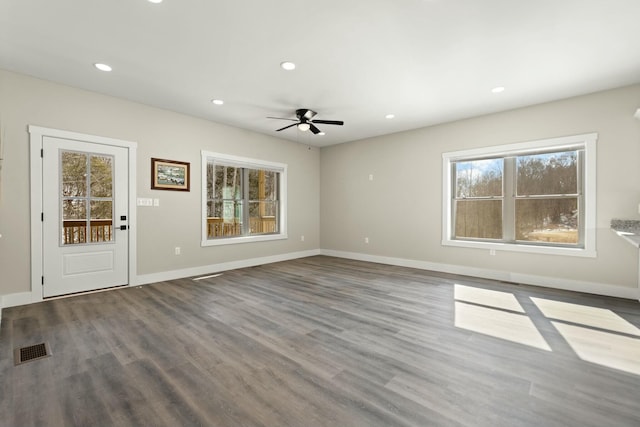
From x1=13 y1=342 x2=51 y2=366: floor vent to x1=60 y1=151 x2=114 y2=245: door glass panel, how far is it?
186 cm

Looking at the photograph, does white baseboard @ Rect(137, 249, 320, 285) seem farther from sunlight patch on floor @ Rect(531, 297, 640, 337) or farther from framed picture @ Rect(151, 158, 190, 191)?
sunlight patch on floor @ Rect(531, 297, 640, 337)

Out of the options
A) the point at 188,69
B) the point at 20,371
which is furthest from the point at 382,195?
the point at 20,371

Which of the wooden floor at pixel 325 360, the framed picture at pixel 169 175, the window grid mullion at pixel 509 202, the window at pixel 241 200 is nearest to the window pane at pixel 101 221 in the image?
the framed picture at pixel 169 175

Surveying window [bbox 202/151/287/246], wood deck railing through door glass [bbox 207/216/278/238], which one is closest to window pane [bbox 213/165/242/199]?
window [bbox 202/151/287/246]

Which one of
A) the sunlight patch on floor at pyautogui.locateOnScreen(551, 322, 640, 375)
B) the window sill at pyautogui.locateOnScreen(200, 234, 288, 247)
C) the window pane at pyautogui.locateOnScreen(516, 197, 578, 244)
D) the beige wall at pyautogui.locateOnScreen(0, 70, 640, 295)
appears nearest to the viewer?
the sunlight patch on floor at pyautogui.locateOnScreen(551, 322, 640, 375)

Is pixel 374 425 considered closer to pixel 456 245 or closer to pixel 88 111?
pixel 456 245

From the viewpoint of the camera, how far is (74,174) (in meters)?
3.94

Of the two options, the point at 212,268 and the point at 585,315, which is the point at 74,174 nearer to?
the point at 212,268

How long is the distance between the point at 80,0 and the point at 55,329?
296 cm

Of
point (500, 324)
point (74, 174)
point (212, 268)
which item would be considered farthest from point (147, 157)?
point (500, 324)

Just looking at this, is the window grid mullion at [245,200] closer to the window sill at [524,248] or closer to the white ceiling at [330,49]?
the white ceiling at [330,49]

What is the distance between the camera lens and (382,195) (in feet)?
20.9

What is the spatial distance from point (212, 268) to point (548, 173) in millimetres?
5914

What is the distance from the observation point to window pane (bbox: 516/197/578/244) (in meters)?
4.41
